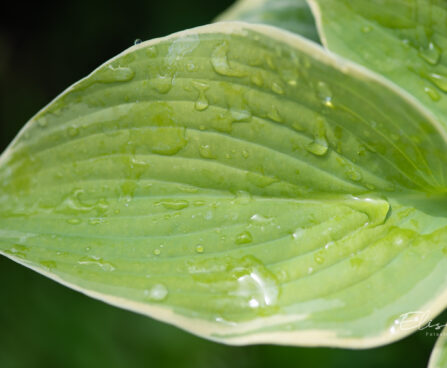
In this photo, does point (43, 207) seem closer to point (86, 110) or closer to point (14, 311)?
point (86, 110)

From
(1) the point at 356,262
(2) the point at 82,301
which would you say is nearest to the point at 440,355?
(1) the point at 356,262

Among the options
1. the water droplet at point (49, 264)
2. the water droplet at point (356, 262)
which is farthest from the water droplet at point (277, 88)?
the water droplet at point (49, 264)

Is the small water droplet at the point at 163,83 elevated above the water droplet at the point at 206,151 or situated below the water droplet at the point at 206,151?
above

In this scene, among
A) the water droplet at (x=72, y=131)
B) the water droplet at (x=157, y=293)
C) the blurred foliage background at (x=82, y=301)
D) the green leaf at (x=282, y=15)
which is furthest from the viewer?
the blurred foliage background at (x=82, y=301)

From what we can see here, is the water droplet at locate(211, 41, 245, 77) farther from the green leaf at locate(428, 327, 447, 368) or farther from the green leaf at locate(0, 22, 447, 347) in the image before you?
the green leaf at locate(428, 327, 447, 368)

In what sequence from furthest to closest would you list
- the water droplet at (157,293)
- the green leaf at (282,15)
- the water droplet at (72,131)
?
the green leaf at (282,15) → the water droplet at (72,131) → the water droplet at (157,293)

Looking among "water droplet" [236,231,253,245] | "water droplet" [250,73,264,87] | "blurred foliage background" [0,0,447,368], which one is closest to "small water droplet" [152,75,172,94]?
"water droplet" [250,73,264,87]

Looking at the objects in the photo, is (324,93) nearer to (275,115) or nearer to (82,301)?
(275,115)

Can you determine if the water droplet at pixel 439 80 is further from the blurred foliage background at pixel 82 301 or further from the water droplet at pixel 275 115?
the blurred foliage background at pixel 82 301
